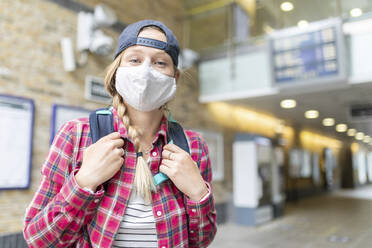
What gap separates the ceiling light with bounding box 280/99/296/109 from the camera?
23.0 feet

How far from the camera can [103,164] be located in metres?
0.84

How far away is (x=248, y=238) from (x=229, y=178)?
1.99m

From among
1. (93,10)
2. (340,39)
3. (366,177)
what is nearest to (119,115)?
(93,10)

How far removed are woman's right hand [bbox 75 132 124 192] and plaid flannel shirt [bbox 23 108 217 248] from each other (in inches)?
1.1

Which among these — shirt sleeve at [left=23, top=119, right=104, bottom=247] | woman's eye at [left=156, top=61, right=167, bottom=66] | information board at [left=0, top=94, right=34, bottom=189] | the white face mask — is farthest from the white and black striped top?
information board at [left=0, top=94, right=34, bottom=189]

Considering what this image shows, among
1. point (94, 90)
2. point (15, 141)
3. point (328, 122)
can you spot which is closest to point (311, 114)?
point (328, 122)

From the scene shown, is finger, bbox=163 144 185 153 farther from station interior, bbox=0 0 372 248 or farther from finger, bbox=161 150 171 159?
station interior, bbox=0 0 372 248

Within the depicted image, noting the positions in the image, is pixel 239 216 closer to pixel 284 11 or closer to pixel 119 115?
pixel 284 11

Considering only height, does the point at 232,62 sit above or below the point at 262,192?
above

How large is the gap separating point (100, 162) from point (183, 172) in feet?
0.83

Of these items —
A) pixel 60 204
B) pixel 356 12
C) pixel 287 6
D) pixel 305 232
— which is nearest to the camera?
pixel 60 204

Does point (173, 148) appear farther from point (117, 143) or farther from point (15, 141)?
point (15, 141)

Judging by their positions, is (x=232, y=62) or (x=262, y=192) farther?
(x=262, y=192)

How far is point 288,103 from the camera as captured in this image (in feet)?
23.9
